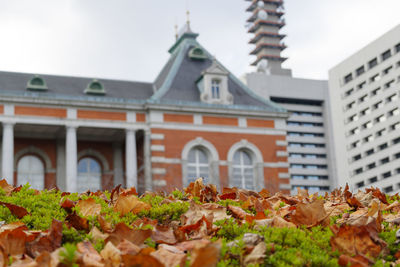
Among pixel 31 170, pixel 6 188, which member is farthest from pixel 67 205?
pixel 31 170

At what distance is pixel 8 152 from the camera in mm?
34219

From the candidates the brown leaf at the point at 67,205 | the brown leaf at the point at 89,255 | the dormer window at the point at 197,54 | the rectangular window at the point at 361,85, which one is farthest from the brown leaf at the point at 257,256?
the rectangular window at the point at 361,85

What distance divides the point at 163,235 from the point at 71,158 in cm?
3154

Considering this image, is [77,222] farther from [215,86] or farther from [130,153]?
[215,86]

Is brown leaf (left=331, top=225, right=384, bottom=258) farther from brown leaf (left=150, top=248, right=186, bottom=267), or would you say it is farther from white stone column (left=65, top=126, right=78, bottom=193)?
white stone column (left=65, top=126, right=78, bottom=193)

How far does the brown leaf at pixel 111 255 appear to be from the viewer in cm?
380

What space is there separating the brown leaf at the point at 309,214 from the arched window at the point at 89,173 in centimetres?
3324

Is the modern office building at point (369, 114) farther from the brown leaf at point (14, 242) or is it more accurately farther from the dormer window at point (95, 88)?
the brown leaf at point (14, 242)

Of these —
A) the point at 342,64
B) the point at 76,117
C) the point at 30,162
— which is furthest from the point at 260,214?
the point at 342,64

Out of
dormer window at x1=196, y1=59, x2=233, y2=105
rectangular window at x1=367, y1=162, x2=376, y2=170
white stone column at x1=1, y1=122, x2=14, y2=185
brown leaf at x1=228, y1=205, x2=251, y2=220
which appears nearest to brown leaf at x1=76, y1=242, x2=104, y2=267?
brown leaf at x1=228, y1=205, x2=251, y2=220

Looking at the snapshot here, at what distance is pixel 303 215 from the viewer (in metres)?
5.04

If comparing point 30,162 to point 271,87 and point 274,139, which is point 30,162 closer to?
point 274,139

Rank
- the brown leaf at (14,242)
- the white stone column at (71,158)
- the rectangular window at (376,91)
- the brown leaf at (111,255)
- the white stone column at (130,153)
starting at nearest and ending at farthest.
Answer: the brown leaf at (111,255), the brown leaf at (14,242), the white stone column at (71,158), the white stone column at (130,153), the rectangular window at (376,91)

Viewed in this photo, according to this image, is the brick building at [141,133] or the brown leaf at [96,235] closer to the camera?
the brown leaf at [96,235]
